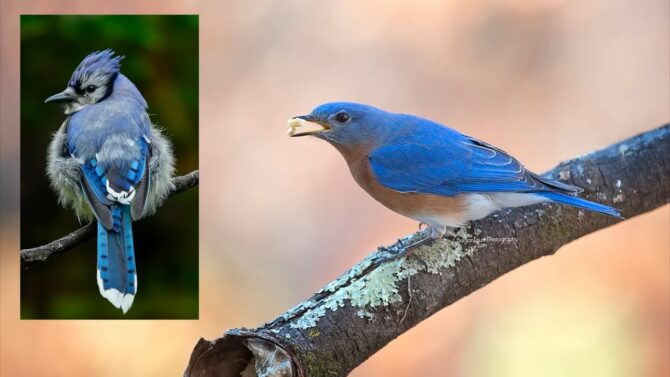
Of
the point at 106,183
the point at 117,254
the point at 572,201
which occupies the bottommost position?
the point at 117,254

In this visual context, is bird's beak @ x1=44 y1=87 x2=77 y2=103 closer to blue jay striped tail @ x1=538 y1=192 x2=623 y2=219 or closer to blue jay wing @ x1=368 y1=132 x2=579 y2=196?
blue jay wing @ x1=368 y1=132 x2=579 y2=196

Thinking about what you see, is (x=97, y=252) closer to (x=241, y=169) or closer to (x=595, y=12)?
(x=241, y=169)

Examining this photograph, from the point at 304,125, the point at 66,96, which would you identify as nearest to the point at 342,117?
the point at 304,125

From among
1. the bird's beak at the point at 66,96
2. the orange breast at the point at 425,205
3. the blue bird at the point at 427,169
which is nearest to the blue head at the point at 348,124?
the blue bird at the point at 427,169

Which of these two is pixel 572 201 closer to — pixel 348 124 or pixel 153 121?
pixel 348 124

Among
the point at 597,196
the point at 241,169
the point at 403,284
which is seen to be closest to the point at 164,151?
the point at 241,169

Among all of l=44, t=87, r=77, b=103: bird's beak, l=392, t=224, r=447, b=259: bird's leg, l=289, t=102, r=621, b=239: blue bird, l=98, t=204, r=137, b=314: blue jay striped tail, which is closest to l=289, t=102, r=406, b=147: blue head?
l=289, t=102, r=621, b=239: blue bird
